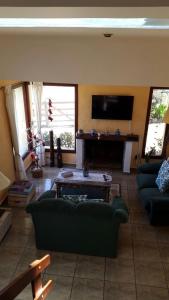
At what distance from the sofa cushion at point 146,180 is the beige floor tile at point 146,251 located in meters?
1.24

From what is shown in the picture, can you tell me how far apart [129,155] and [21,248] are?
11.9 ft

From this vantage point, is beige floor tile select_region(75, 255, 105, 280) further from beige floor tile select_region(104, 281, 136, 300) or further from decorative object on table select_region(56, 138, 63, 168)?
decorative object on table select_region(56, 138, 63, 168)

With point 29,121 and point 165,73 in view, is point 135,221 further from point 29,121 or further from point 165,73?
point 29,121

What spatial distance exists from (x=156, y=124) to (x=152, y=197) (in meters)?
2.56

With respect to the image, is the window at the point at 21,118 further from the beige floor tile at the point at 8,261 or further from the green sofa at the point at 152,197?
the green sofa at the point at 152,197

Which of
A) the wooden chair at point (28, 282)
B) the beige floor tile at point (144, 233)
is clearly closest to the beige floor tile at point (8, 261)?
the beige floor tile at point (144, 233)

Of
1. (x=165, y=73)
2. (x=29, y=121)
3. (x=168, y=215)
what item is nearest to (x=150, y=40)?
(x=165, y=73)

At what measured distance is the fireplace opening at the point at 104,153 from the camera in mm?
6418

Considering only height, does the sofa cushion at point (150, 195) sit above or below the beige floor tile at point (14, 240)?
above

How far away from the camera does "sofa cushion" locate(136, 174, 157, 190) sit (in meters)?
4.88

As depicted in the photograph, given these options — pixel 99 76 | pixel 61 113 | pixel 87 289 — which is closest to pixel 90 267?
pixel 87 289

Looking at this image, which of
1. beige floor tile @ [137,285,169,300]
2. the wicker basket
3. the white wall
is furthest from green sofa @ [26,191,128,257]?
the wicker basket

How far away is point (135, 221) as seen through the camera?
177 inches

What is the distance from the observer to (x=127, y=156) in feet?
20.6
